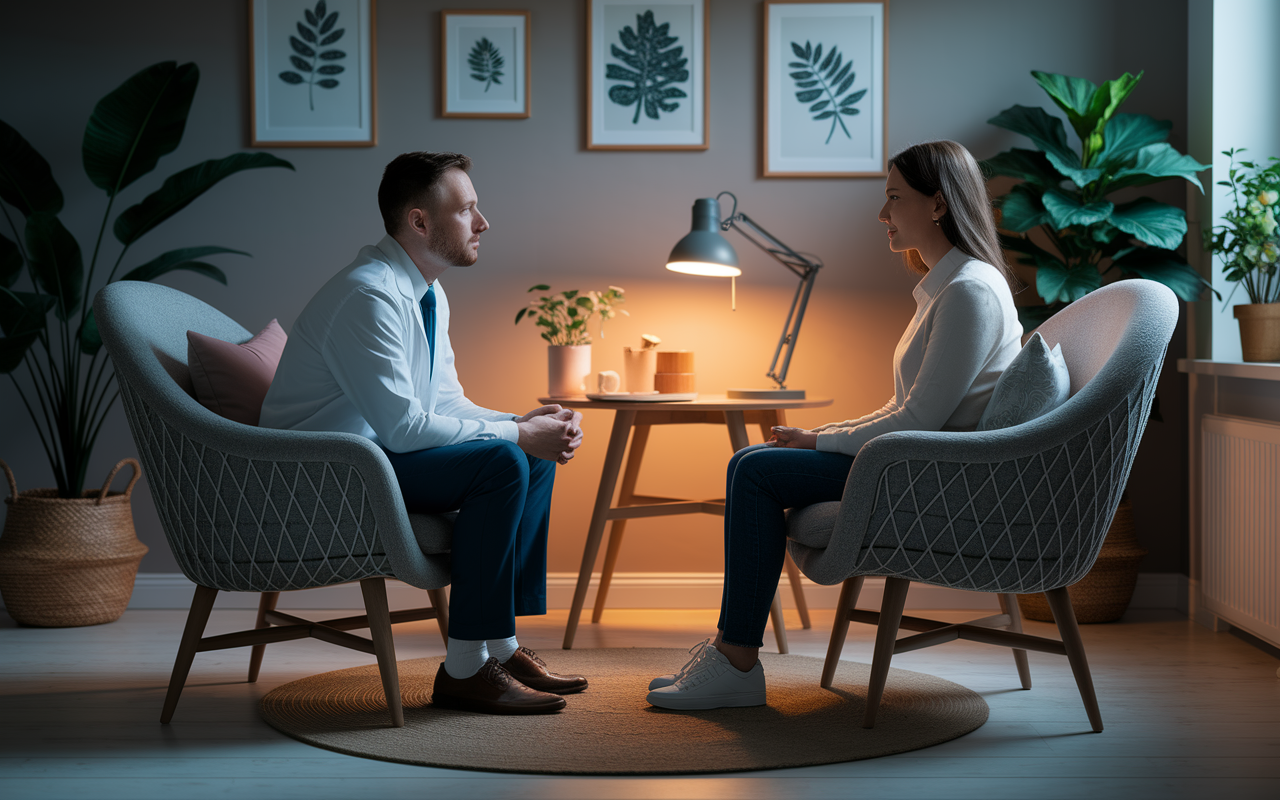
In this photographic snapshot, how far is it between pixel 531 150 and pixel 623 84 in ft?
1.15

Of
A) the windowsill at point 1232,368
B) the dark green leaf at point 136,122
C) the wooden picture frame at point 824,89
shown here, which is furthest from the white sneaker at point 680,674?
the dark green leaf at point 136,122

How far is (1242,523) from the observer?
2635 millimetres

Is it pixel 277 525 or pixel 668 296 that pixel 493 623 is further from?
pixel 668 296

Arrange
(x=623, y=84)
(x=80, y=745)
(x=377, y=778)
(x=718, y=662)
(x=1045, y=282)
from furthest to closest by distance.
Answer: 1. (x=623, y=84)
2. (x=1045, y=282)
3. (x=718, y=662)
4. (x=80, y=745)
5. (x=377, y=778)

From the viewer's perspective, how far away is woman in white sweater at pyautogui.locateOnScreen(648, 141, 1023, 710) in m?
1.91

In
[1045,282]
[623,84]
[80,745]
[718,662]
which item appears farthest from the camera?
[623,84]

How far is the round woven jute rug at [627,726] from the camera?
180 cm

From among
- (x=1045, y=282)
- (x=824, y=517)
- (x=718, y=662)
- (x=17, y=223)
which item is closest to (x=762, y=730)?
(x=718, y=662)

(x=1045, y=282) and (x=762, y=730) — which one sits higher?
(x=1045, y=282)

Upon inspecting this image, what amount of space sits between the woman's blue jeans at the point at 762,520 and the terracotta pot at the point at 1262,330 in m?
1.45

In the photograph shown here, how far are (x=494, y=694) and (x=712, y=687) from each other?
0.43 metres

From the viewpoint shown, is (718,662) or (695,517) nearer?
(718,662)

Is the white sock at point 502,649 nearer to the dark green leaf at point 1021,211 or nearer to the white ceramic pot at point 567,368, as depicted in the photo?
the white ceramic pot at point 567,368

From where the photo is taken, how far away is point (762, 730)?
1959 millimetres
